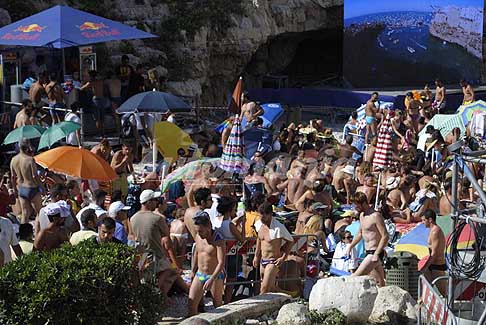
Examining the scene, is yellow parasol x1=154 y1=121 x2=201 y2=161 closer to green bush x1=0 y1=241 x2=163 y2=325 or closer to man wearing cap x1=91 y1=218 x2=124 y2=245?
man wearing cap x1=91 y1=218 x2=124 y2=245

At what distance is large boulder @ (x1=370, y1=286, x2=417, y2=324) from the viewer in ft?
35.6

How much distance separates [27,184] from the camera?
14.5 metres

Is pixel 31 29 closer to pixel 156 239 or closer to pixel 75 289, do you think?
pixel 156 239

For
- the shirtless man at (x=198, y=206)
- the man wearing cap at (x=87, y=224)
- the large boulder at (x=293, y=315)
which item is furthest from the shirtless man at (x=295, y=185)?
the large boulder at (x=293, y=315)

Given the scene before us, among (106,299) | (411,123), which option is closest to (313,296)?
(106,299)

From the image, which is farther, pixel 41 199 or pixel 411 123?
pixel 411 123

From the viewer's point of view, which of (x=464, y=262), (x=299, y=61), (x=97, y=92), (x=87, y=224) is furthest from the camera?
(x=299, y=61)

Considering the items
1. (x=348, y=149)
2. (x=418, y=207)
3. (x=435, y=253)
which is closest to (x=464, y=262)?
(x=435, y=253)

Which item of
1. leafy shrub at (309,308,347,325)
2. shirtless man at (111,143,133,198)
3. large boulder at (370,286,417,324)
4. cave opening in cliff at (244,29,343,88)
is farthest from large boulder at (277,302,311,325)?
cave opening in cliff at (244,29,343,88)

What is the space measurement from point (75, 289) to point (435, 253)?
4824 mm

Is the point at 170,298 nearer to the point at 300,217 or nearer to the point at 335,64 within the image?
the point at 300,217

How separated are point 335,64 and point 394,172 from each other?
18.3 m

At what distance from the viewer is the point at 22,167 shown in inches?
569

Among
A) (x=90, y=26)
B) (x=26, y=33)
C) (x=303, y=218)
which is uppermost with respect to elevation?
(x=90, y=26)
